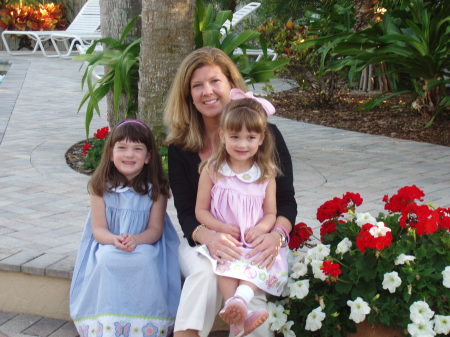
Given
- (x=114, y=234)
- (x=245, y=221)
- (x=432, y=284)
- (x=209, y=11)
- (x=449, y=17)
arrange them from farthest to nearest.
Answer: (x=449, y=17)
(x=209, y=11)
(x=114, y=234)
(x=245, y=221)
(x=432, y=284)

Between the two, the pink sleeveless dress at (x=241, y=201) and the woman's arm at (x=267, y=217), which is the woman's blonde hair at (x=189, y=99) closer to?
the pink sleeveless dress at (x=241, y=201)

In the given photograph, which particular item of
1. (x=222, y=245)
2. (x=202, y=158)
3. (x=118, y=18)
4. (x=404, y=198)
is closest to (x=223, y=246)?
(x=222, y=245)

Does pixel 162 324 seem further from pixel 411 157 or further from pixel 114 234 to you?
pixel 411 157

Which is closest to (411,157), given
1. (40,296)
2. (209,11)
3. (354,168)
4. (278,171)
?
(354,168)

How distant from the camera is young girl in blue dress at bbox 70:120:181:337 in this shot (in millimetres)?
2986

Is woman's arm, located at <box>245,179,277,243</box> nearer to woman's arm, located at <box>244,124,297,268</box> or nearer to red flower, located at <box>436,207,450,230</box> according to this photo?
woman's arm, located at <box>244,124,297,268</box>

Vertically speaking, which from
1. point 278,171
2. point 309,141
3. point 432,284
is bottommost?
point 309,141

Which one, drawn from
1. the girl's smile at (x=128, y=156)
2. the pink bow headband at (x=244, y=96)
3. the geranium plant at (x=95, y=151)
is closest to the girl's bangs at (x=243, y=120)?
the pink bow headband at (x=244, y=96)

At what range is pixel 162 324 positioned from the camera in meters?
3.03

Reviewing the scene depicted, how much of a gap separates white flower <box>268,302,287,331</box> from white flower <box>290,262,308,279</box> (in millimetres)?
147

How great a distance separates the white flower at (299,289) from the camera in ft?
8.93

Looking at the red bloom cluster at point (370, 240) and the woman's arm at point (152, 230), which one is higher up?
the red bloom cluster at point (370, 240)

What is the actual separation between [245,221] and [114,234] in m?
0.64

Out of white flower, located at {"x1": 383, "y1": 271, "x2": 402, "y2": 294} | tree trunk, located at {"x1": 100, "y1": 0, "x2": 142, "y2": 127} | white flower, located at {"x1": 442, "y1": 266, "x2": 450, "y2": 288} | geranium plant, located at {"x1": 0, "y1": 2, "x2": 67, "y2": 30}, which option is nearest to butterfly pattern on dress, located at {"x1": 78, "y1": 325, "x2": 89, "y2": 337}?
white flower, located at {"x1": 383, "y1": 271, "x2": 402, "y2": 294}
